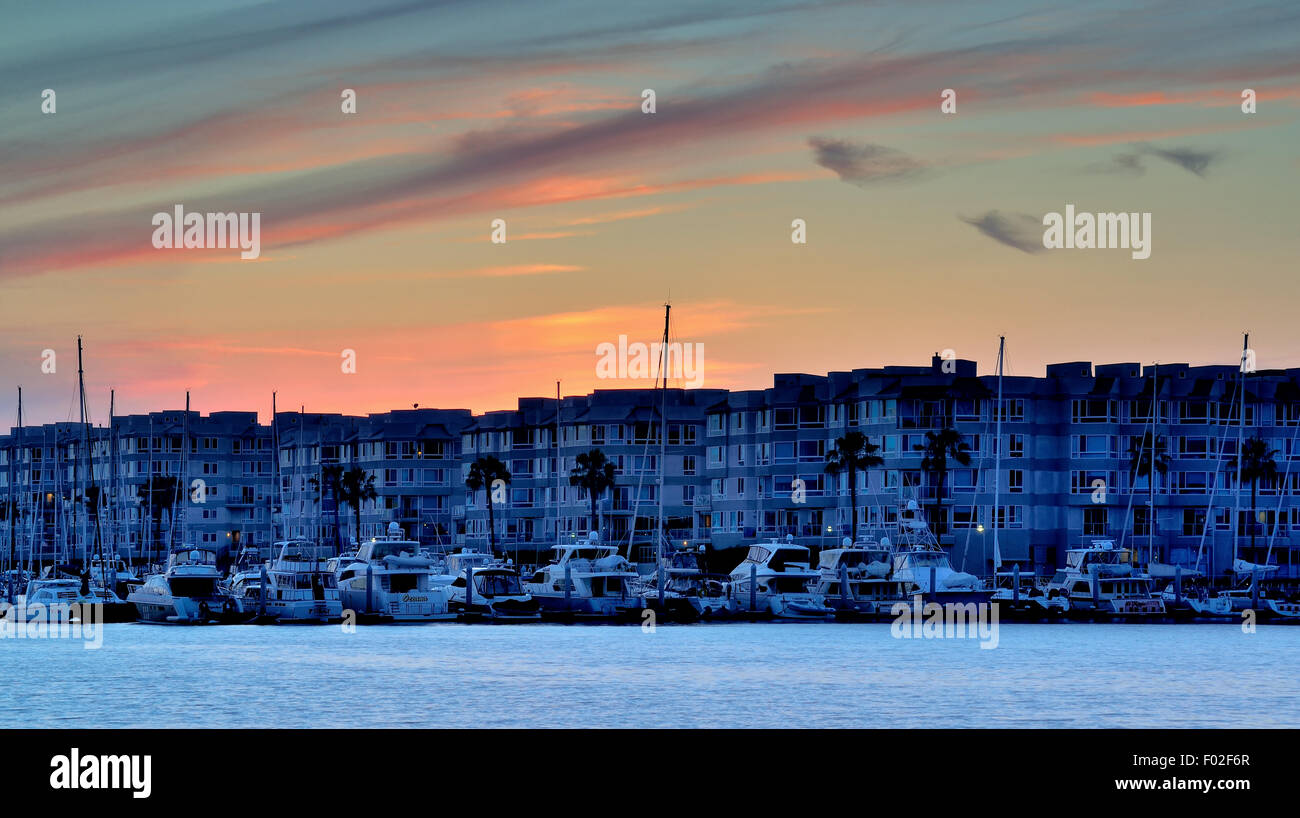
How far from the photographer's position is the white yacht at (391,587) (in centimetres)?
9850

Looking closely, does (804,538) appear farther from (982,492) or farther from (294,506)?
(294,506)

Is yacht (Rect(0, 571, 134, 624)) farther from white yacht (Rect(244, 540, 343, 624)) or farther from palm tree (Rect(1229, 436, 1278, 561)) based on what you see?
palm tree (Rect(1229, 436, 1278, 561))

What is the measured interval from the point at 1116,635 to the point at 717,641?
82.5 ft

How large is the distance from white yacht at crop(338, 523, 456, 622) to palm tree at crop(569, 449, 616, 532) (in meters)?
45.4

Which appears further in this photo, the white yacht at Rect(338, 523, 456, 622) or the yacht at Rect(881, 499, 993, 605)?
the yacht at Rect(881, 499, 993, 605)

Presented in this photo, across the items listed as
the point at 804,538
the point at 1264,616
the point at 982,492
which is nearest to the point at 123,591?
the point at 804,538

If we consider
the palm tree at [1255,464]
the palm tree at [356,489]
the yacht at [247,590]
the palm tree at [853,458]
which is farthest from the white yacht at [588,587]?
the palm tree at [356,489]

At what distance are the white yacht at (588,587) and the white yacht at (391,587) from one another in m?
6.11

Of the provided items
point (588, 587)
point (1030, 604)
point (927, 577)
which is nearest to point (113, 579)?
point (588, 587)

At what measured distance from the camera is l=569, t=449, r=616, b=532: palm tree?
5817 inches

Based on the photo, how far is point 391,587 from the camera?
100 meters

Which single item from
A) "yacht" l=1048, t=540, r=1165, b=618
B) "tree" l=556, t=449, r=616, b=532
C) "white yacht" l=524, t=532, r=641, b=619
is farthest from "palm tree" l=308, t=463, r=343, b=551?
"yacht" l=1048, t=540, r=1165, b=618

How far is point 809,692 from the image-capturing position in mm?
59344

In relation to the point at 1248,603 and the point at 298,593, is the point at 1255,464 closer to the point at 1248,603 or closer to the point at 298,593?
the point at 1248,603
